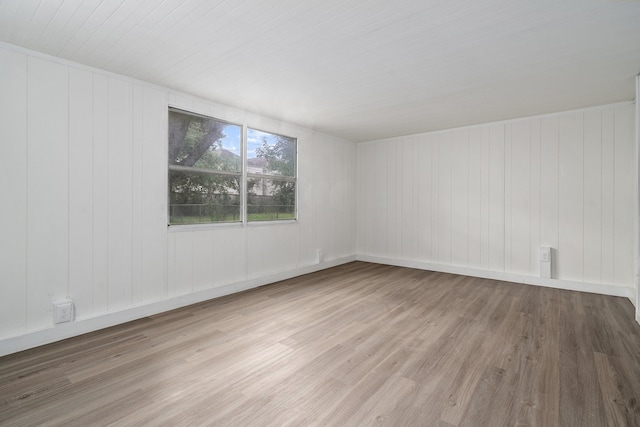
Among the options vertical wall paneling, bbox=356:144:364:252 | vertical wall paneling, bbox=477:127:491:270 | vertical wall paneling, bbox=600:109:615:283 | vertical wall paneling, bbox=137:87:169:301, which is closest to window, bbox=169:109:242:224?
vertical wall paneling, bbox=137:87:169:301

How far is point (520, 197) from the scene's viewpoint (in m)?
4.62

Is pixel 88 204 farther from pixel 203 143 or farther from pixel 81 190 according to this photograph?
pixel 203 143

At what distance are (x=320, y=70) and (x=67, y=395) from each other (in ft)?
10.5

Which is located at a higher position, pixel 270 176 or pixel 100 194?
pixel 270 176

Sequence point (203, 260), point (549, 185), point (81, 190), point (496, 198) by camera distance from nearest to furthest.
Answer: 1. point (81, 190)
2. point (203, 260)
3. point (549, 185)
4. point (496, 198)

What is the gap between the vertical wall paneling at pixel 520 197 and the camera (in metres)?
4.55

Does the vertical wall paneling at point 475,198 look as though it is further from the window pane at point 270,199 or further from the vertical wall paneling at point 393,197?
the window pane at point 270,199

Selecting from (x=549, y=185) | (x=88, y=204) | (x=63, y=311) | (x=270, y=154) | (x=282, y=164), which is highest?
(x=270, y=154)

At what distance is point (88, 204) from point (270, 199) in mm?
2356

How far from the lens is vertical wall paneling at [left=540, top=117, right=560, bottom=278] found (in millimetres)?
4348

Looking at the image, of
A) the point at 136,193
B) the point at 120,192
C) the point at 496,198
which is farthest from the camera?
the point at 496,198

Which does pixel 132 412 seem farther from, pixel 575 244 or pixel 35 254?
pixel 575 244

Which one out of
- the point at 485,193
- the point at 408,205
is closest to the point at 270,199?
the point at 408,205

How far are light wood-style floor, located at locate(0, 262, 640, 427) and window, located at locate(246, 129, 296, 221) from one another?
62.4 inches
